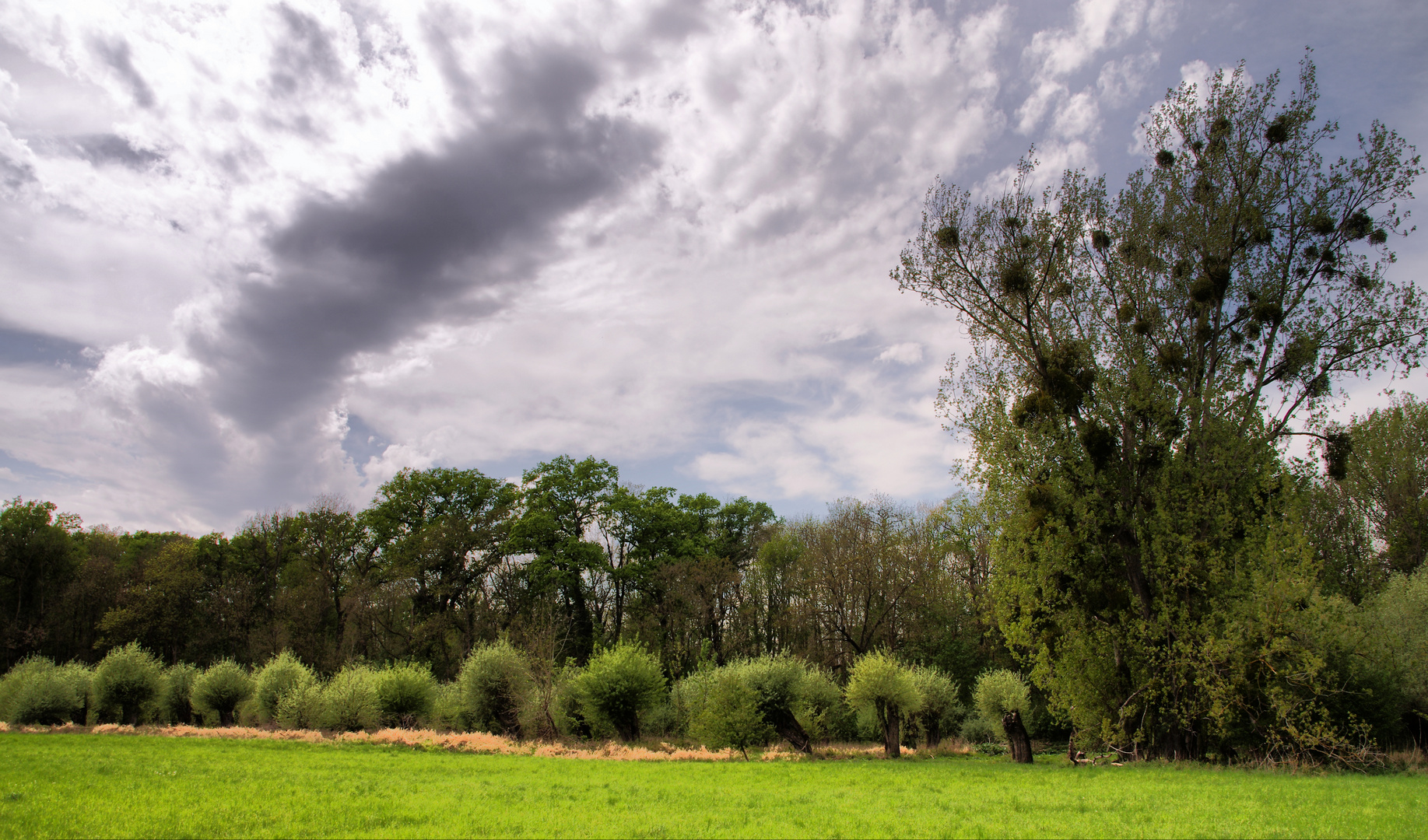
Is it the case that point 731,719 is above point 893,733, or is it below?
above

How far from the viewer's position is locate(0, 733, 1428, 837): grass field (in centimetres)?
1098

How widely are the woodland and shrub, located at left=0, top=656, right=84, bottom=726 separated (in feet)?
A: 0.53

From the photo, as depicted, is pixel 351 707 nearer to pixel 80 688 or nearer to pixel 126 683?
pixel 126 683

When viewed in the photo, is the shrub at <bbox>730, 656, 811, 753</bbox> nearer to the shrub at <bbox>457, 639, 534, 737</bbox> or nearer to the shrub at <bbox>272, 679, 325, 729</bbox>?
the shrub at <bbox>457, 639, 534, 737</bbox>

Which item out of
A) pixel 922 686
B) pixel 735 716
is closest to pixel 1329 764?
pixel 922 686

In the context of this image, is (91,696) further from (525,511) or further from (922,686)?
(922,686)

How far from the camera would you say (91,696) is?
36.7 meters

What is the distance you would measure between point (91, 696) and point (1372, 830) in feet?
170

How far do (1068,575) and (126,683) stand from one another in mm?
46964

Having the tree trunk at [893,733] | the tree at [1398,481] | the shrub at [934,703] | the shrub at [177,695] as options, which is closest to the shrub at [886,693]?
the tree trunk at [893,733]

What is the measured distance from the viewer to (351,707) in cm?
3147

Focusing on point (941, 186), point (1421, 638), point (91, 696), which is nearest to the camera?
point (1421, 638)

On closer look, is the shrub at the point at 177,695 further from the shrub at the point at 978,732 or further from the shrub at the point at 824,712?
the shrub at the point at 978,732

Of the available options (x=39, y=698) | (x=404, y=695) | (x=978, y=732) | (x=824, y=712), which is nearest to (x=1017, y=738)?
(x=824, y=712)
